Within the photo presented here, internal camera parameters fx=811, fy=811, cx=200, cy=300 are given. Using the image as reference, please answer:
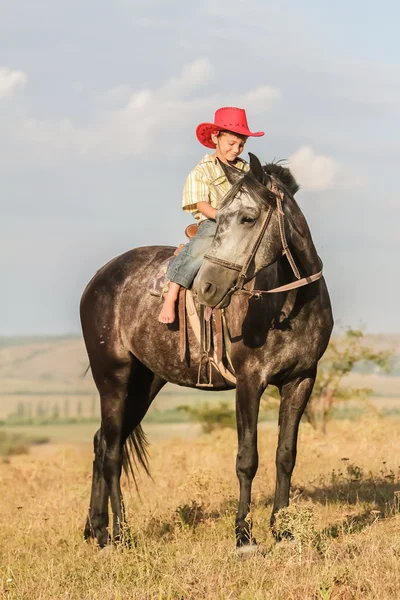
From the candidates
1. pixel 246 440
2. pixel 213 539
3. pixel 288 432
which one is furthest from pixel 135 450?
pixel 246 440

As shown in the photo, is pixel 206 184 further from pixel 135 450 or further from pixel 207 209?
pixel 135 450

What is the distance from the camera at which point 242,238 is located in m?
5.86

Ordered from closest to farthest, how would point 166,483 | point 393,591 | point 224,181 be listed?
point 393,591
point 224,181
point 166,483

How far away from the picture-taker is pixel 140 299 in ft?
25.9

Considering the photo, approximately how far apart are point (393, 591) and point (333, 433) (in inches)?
443

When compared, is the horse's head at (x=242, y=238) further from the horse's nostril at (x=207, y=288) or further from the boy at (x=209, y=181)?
the boy at (x=209, y=181)

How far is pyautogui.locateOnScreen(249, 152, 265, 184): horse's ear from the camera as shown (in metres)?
5.82

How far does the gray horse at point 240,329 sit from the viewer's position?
590 centimetres

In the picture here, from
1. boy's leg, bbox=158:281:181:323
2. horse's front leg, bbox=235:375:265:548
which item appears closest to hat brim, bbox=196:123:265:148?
boy's leg, bbox=158:281:181:323

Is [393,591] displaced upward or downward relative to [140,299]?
downward

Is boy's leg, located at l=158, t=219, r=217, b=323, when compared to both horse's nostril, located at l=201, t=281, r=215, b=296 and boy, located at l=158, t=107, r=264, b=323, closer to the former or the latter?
boy, located at l=158, t=107, r=264, b=323

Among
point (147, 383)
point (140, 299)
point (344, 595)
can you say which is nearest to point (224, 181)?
point (140, 299)

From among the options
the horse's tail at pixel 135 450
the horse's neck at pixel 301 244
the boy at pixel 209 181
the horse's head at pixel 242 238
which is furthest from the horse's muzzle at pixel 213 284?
the horse's tail at pixel 135 450

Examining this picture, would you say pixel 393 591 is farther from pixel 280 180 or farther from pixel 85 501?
pixel 85 501
